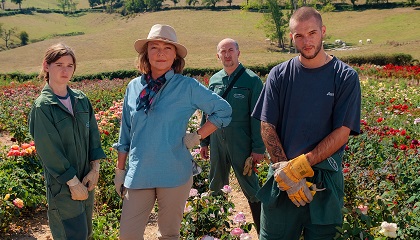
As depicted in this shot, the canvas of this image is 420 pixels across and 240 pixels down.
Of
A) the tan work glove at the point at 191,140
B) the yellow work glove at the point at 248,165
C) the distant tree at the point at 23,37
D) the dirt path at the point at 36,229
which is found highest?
the tan work glove at the point at 191,140

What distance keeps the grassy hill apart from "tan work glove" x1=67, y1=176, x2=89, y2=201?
26567mm

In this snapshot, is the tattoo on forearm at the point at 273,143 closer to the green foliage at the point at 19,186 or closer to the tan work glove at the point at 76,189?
the tan work glove at the point at 76,189

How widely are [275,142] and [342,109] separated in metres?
0.46

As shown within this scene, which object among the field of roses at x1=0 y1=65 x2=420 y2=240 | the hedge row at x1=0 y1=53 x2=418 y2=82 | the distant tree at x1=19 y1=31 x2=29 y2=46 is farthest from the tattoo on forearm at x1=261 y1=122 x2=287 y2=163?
the distant tree at x1=19 y1=31 x2=29 y2=46

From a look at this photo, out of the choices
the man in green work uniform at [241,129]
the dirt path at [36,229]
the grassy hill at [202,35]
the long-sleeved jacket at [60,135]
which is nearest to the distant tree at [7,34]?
the grassy hill at [202,35]

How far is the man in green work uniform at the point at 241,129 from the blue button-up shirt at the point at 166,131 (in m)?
1.07

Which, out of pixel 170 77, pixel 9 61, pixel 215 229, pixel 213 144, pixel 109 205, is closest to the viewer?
pixel 170 77

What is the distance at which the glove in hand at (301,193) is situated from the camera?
266 centimetres

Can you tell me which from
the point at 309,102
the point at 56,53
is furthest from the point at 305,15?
the point at 56,53

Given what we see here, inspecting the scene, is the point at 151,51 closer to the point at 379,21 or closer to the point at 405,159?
the point at 405,159

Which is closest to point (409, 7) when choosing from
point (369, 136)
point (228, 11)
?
point (228, 11)

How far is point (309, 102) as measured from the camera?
9.01ft

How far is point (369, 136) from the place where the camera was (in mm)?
6383

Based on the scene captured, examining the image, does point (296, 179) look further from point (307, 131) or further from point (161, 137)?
point (161, 137)
